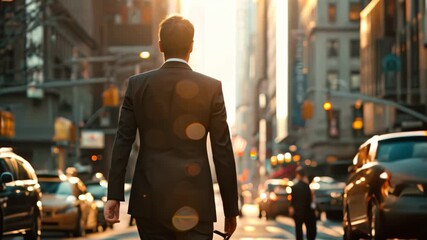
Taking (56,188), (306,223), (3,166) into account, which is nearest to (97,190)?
(56,188)

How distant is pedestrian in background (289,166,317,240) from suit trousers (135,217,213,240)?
14.9 m

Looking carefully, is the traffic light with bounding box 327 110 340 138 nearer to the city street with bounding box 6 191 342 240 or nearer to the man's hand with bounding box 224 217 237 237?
the city street with bounding box 6 191 342 240

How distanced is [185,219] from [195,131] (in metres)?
0.50

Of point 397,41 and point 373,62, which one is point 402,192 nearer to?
point 397,41

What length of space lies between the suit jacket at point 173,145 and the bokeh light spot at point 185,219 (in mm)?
23

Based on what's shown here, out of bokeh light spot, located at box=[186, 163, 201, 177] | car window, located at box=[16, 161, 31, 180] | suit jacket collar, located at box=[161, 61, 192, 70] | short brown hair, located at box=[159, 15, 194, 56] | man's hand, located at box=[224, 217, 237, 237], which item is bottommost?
car window, located at box=[16, 161, 31, 180]

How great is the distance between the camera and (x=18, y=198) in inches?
759

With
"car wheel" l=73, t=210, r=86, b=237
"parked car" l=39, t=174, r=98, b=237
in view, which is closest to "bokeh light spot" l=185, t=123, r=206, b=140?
"parked car" l=39, t=174, r=98, b=237

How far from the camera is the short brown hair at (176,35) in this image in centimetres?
627

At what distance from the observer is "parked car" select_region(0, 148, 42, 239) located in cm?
1842

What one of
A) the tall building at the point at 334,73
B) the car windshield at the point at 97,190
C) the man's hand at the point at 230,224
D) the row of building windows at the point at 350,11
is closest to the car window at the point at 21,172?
the man's hand at the point at 230,224

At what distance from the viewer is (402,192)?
15.6 m

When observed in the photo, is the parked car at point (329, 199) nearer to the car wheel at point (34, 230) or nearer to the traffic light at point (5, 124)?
the traffic light at point (5, 124)

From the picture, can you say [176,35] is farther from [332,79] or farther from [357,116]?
[332,79]
